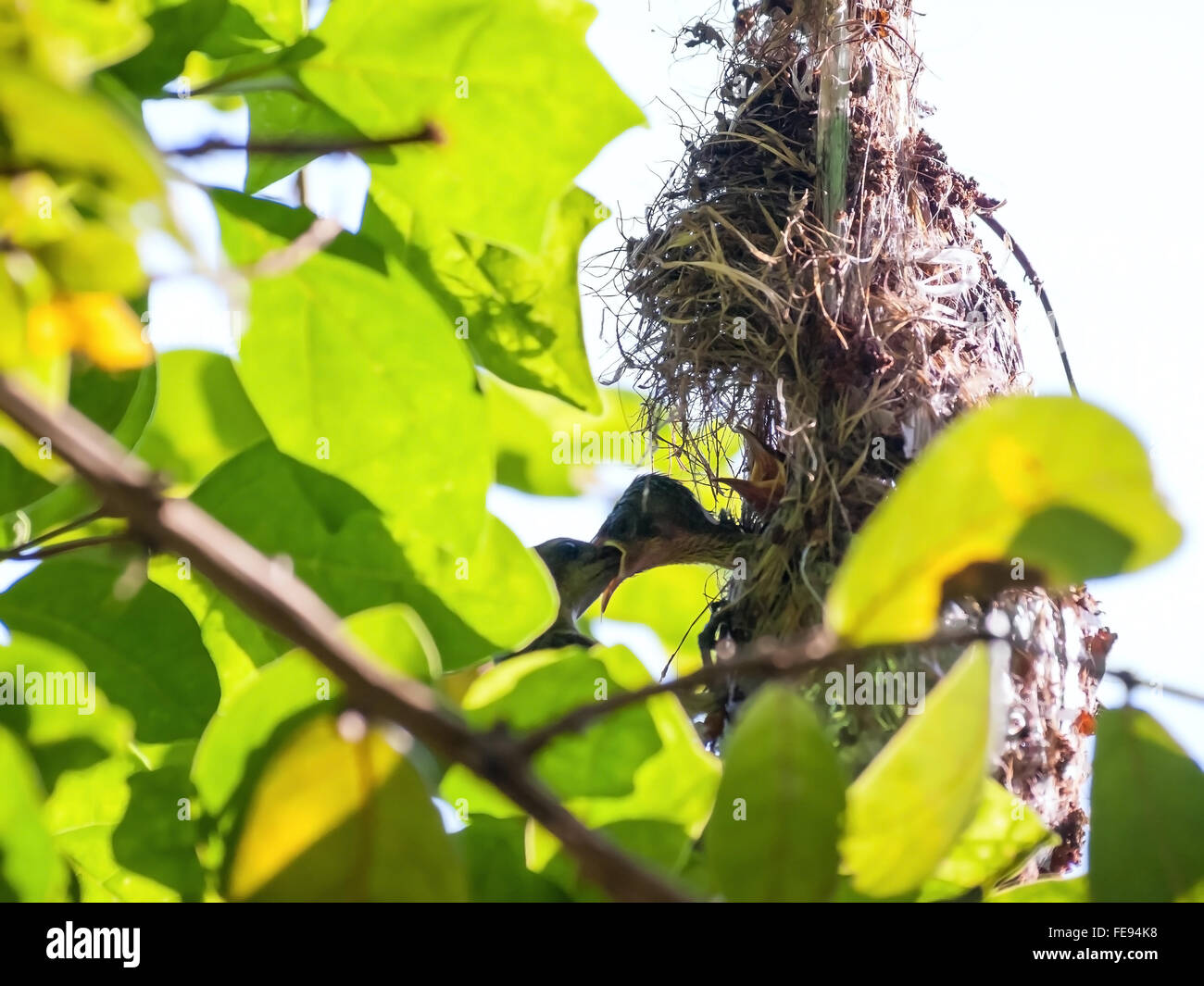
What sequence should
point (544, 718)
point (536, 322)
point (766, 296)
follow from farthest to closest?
point (766, 296), point (536, 322), point (544, 718)

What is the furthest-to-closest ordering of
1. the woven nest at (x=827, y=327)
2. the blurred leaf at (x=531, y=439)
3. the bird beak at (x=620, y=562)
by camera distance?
1. the bird beak at (x=620, y=562)
2. the woven nest at (x=827, y=327)
3. the blurred leaf at (x=531, y=439)

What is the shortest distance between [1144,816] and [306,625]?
0.82 feet

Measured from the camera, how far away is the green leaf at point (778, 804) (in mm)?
258

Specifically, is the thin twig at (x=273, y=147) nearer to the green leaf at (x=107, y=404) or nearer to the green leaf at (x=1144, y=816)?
the green leaf at (x=107, y=404)

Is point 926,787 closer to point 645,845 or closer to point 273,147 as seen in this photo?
point 645,845

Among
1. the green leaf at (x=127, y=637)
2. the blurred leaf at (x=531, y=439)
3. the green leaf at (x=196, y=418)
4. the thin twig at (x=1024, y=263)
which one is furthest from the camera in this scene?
the thin twig at (x=1024, y=263)

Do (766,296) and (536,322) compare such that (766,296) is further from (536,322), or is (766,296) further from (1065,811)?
(536,322)

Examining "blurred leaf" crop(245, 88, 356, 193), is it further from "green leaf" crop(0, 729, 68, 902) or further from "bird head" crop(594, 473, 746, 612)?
"bird head" crop(594, 473, 746, 612)

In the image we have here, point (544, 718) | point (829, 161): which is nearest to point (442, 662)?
point (544, 718)

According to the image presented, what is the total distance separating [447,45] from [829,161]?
1024 mm

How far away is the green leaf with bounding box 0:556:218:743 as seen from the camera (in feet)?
1.30

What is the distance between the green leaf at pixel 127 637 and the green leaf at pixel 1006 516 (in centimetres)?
27

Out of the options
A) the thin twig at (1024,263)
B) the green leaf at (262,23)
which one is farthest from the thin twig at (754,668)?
the thin twig at (1024,263)

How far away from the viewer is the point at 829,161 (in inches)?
52.0
